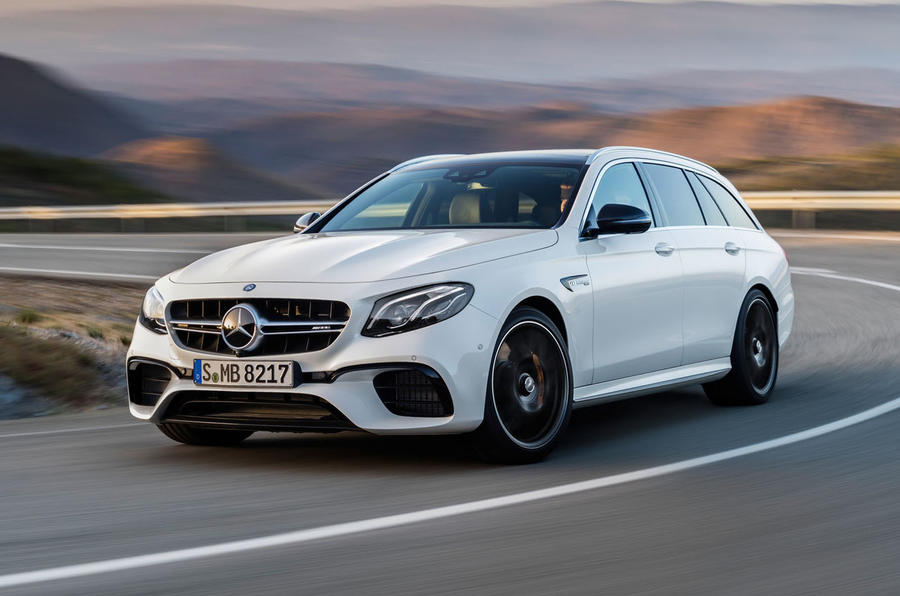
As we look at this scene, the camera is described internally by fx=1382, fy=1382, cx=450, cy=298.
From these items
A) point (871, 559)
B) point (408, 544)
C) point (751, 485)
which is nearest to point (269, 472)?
point (408, 544)

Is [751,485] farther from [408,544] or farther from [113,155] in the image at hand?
[113,155]

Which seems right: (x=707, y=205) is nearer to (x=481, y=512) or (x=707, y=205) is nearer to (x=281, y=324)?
(x=281, y=324)

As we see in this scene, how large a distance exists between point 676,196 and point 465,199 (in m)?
1.57

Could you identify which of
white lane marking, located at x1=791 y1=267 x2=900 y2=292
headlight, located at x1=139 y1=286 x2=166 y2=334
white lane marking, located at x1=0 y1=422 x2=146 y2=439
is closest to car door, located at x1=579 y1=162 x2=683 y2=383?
headlight, located at x1=139 y1=286 x2=166 y2=334

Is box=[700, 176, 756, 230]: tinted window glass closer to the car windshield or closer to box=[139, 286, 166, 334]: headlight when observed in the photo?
the car windshield

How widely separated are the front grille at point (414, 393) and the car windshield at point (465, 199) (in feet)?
4.80

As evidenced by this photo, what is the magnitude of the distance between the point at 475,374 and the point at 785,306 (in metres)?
4.01

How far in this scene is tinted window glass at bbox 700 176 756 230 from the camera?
9328 millimetres

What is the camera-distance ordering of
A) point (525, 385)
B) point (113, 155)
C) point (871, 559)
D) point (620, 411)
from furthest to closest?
point (113, 155) → point (620, 411) → point (525, 385) → point (871, 559)

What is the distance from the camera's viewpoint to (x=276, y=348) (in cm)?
643

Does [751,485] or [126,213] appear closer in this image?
[751,485]

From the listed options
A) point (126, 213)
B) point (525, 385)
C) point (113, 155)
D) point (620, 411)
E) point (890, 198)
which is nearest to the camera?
point (525, 385)

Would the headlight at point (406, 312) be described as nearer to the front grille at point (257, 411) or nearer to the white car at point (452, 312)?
the white car at point (452, 312)

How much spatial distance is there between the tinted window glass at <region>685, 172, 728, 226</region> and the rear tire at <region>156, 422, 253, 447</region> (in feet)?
11.2
